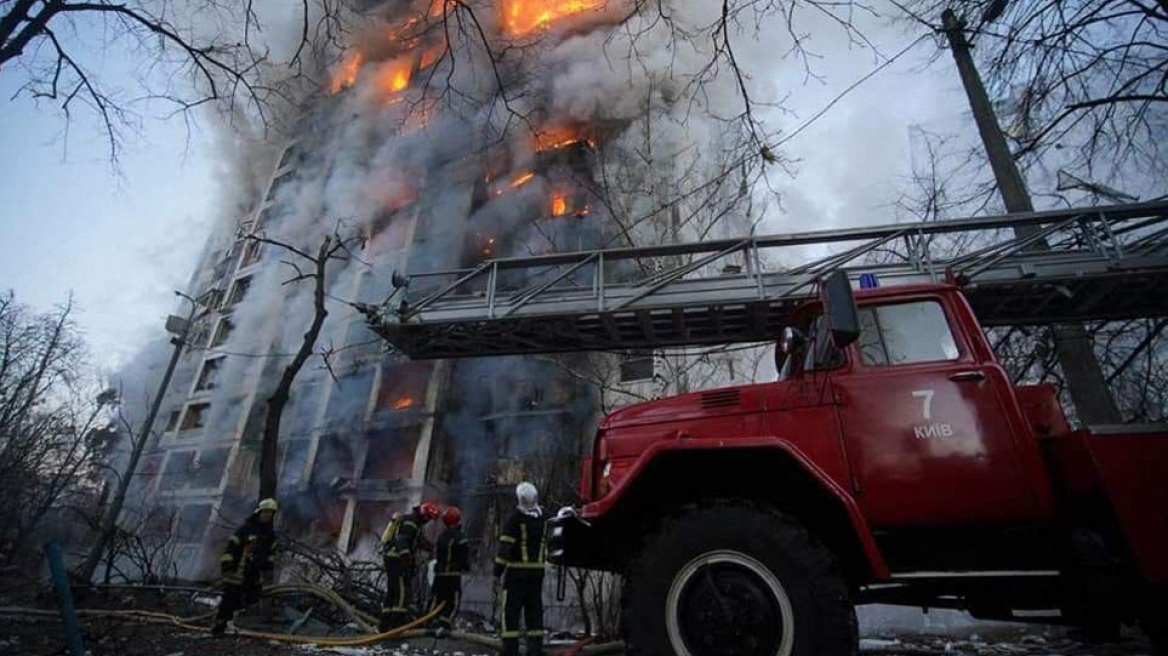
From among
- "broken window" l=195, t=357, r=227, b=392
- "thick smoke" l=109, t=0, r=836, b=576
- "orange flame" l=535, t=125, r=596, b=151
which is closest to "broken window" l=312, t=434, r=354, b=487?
"thick smoke" l=109, t=0, r=836, b=576

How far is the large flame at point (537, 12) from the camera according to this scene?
3031cm

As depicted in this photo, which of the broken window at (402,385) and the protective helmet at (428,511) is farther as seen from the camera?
the broken window at (402,385)

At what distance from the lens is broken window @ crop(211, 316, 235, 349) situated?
3412 cm

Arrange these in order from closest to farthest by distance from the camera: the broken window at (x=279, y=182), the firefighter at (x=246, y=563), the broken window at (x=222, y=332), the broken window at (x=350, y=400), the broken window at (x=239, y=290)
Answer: the firefighter at (x=246, y=563) → the broken window at (x=350, y=400) → the broken window at (x=222, y=332) → the broken window at (x=239, y=290) → the broken window at (x=279, y=182)

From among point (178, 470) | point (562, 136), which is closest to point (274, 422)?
point (562, 136)

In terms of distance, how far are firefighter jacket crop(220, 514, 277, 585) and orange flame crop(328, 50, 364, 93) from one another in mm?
36158

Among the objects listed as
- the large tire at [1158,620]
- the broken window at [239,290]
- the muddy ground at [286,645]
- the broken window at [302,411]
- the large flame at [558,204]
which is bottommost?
the muddy ground at [286,645]

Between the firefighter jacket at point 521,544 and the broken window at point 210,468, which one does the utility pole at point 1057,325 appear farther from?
the broken window at point 210,468

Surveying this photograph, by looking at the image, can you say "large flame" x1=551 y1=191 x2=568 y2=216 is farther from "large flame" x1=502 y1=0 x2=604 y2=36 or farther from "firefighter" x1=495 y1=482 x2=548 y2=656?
"firefighter" x1=495 y1=482 x2=548 y2=656

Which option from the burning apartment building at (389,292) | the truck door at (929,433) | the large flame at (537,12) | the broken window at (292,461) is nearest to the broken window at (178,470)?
the burning apartment building at (389,292)

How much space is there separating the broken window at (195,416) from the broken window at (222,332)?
379 cm

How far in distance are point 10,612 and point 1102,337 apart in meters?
17.7

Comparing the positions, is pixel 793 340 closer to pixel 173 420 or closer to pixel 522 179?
pixel 522 179

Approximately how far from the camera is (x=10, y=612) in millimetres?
8289
